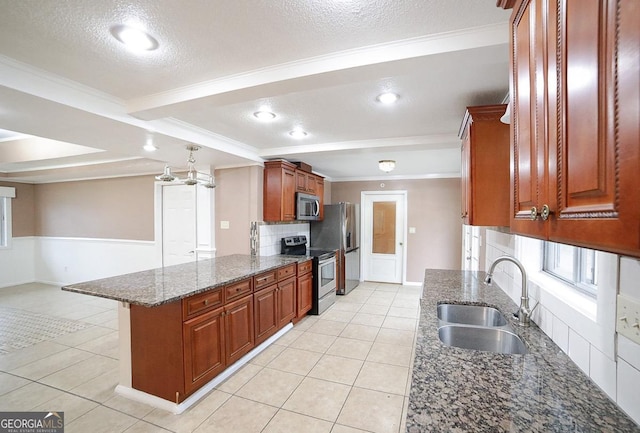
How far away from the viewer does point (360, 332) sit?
3463 millimetres

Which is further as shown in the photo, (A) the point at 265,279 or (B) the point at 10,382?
(A) the point at 265,279

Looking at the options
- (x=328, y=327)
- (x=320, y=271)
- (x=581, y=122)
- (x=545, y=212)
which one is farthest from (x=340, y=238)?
(x=581, y=122)

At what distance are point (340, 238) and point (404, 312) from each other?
5.35 feet

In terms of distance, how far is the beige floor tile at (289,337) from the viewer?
3.19 metres

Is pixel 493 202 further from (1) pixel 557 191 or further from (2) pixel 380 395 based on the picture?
(2) pixel 380 395

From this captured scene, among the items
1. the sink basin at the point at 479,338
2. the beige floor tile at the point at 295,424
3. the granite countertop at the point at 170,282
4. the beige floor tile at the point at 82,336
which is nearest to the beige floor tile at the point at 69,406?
the granite countertop at the point at 170,282

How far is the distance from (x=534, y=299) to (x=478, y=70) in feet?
4.47

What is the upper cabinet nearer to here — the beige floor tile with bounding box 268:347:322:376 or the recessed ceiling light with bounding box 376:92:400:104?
the recessed ceiling light with bounding box 376:92:400:104

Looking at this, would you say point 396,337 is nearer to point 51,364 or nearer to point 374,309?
point 374,309

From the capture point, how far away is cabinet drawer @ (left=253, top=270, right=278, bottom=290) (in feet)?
9.52

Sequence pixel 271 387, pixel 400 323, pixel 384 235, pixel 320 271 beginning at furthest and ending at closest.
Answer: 1. pixel 384 235
2. pixel 320 271
3. pixel 400 323
4. pixel 271 387

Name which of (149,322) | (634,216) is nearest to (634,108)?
(634,216)

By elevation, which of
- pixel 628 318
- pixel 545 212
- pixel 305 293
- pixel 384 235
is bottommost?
pixel 305 293

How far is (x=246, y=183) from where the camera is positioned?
3943 millimetres
